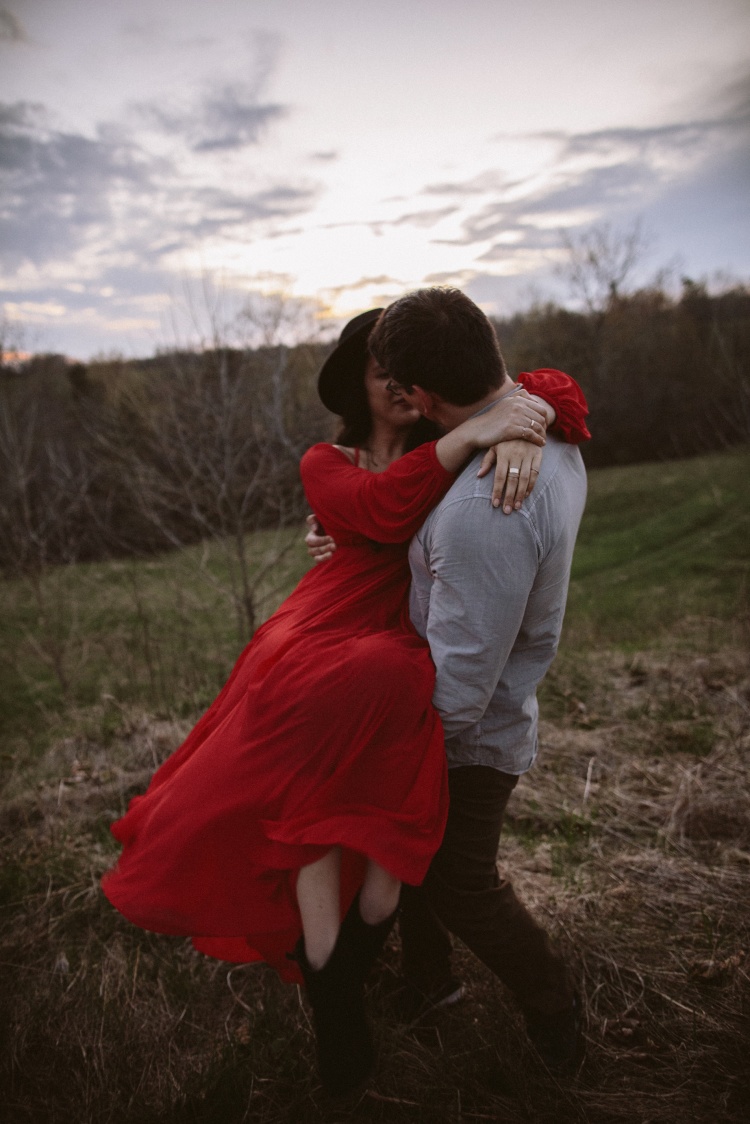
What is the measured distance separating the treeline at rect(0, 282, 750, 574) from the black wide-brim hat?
393cm

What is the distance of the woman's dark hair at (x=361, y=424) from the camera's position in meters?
2.63

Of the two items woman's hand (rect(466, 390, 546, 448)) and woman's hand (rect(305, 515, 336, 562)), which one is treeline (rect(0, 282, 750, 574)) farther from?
woman's hand (rect(466, 390, 546, 448))

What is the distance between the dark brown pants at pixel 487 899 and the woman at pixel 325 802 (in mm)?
208

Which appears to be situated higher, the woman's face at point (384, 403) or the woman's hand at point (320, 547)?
the woman's face at point (384, 403)

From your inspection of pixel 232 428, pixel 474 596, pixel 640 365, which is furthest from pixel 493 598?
pixel 640 365

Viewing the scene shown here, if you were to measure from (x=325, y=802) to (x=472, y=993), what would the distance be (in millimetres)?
1218

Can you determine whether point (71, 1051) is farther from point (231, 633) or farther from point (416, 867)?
point (231, 633)

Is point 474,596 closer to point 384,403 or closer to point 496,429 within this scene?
point 496,429

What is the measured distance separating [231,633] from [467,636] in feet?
31.8

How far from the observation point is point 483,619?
1.68m

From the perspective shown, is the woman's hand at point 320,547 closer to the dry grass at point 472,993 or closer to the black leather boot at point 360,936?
the black leather boot at point 360,936

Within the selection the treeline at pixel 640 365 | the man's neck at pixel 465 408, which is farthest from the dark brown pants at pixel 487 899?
the treeline at pixel 640 365

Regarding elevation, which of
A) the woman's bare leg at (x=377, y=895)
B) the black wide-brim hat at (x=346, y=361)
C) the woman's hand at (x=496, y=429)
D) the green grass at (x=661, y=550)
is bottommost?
the green grass at (x=661, y=550)

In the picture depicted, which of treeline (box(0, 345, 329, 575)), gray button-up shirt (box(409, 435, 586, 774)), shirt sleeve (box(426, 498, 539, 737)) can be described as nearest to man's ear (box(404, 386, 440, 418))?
gray button-up shirt (box(409, 435, 586, 774))
